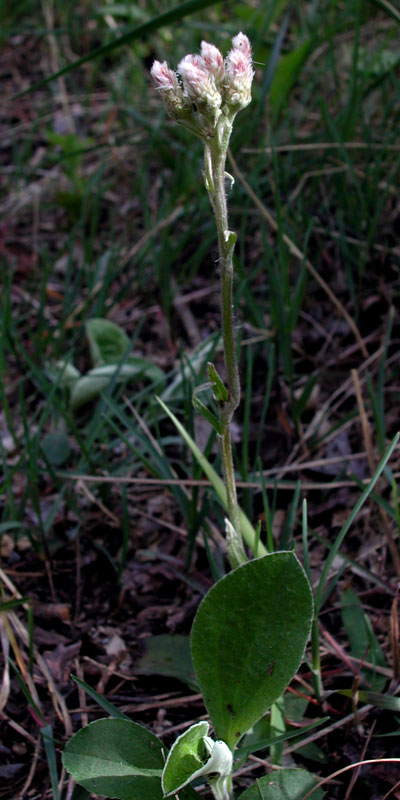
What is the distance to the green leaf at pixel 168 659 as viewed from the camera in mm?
1475

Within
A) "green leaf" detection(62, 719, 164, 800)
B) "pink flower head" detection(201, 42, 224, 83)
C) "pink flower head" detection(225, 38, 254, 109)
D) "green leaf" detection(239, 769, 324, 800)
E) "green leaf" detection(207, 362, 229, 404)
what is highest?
"pink flower head" detection(201, 42, 224, 83)

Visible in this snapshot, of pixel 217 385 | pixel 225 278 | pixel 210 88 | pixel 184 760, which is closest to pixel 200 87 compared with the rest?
pixel 210 88

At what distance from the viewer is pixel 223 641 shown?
1.17 m

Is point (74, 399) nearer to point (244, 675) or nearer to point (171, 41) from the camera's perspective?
point (244, 675)

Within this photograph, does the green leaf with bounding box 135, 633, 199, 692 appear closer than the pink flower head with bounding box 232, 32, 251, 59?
No

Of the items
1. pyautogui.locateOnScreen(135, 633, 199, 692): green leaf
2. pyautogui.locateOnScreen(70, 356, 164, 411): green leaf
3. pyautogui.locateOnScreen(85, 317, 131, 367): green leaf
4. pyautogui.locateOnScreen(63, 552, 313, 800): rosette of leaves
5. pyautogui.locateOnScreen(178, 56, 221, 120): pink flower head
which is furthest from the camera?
pyautogui.locateOnScreen(85, 317, 131, 367): green leaf

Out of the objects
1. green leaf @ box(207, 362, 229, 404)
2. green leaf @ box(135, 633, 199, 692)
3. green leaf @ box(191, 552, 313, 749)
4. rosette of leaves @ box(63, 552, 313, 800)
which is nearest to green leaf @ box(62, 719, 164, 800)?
rosette of leaves @ box(63, 552, 313, 800)

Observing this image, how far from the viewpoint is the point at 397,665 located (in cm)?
134

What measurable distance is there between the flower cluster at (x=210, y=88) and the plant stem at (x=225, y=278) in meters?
0.03

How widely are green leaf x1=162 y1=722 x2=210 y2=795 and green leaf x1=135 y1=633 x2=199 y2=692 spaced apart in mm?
367

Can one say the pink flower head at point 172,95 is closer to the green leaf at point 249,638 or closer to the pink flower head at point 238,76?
the pink flower head at point 238,76

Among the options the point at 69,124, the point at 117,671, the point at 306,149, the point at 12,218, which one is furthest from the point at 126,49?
the point at 117,671

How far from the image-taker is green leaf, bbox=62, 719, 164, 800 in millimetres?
1099

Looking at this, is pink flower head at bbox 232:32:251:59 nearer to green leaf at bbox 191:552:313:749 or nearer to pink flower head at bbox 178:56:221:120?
pink flower head at bbox 178:56:221:120
